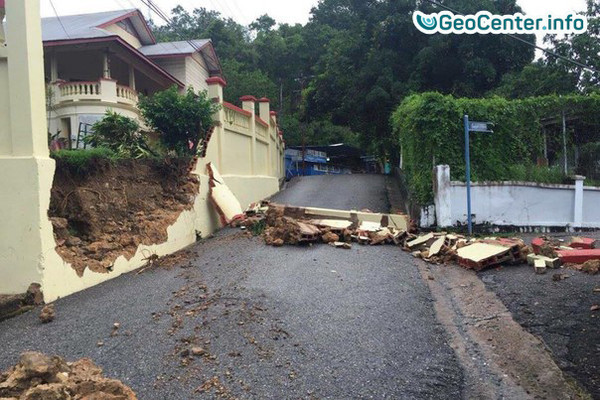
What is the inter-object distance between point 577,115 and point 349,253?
24.9 feet

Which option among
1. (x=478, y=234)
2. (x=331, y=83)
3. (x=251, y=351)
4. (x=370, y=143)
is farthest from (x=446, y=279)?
(x=370, y=143)

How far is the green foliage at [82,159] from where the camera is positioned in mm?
6523

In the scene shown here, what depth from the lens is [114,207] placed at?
732 cm

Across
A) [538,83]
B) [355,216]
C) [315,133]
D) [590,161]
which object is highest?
[538,83]

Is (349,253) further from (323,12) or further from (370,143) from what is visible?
(323,12)

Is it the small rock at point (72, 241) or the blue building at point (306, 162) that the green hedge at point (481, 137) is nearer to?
the small rock at point (72, 241)

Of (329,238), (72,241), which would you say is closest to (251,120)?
(329,238)

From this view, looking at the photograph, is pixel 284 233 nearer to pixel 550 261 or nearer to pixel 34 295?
pixel 34 295

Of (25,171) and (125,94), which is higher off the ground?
(125,94)

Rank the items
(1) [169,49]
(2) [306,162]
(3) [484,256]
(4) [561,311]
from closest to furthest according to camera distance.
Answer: (4) [561,311]
(3) [484,256]
(1) [169,49]
(2) [306,162]

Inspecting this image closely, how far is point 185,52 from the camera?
1902 cm

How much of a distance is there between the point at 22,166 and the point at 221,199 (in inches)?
178

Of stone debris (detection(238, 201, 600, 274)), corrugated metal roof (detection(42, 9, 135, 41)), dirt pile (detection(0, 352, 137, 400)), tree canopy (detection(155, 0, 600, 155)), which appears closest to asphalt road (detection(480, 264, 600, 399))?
stone debris (detection(238, 201, 600, 274))

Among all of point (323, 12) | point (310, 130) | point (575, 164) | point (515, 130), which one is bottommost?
point (575, 164)
